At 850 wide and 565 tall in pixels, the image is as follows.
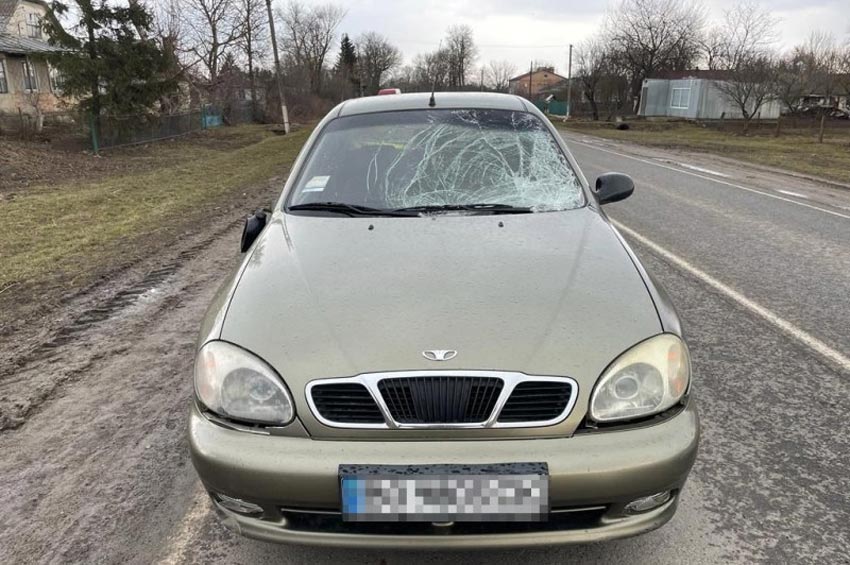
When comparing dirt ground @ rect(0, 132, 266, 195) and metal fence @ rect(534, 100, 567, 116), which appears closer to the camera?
dirt ground @ rect(0, 132, 266, 195)

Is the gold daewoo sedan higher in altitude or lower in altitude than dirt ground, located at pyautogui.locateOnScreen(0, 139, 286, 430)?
higher

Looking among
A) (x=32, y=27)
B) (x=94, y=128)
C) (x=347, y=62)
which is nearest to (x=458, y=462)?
(x=94, y=128)

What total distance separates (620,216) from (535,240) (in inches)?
260

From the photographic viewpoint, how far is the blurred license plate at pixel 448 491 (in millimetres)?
1768

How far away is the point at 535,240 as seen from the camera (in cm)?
262

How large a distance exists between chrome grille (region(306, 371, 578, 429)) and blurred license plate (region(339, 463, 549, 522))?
0.43 feet

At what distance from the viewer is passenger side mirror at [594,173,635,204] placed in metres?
3.54

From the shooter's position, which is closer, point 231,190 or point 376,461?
point 376,461

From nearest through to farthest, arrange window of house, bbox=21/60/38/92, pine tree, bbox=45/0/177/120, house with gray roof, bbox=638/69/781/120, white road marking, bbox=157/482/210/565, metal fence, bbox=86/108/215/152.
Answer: white road marking, bbox=157/482/210/565
pine tree, bbox=45/0/177/120
metal fence, bbox=86/108/215/152
window of house, bbox=21/60/38/92
house with gray roof, bbox=638/69/781/120

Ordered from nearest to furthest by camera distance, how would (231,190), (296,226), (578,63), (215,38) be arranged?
(296,226) → (231,190) → (215,38) → (578,63)

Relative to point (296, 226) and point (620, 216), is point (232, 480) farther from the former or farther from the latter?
point (620, 216)

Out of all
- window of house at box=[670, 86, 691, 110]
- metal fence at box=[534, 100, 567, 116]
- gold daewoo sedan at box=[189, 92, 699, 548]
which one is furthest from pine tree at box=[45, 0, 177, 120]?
metal fence at box=[534, 100, 567, 116]

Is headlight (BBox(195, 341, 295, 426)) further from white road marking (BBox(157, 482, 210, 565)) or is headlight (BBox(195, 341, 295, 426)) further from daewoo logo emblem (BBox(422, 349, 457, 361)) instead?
white road marking (BBox(157, 482, 210, 565))

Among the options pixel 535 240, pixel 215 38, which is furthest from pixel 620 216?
pixel 215 38
